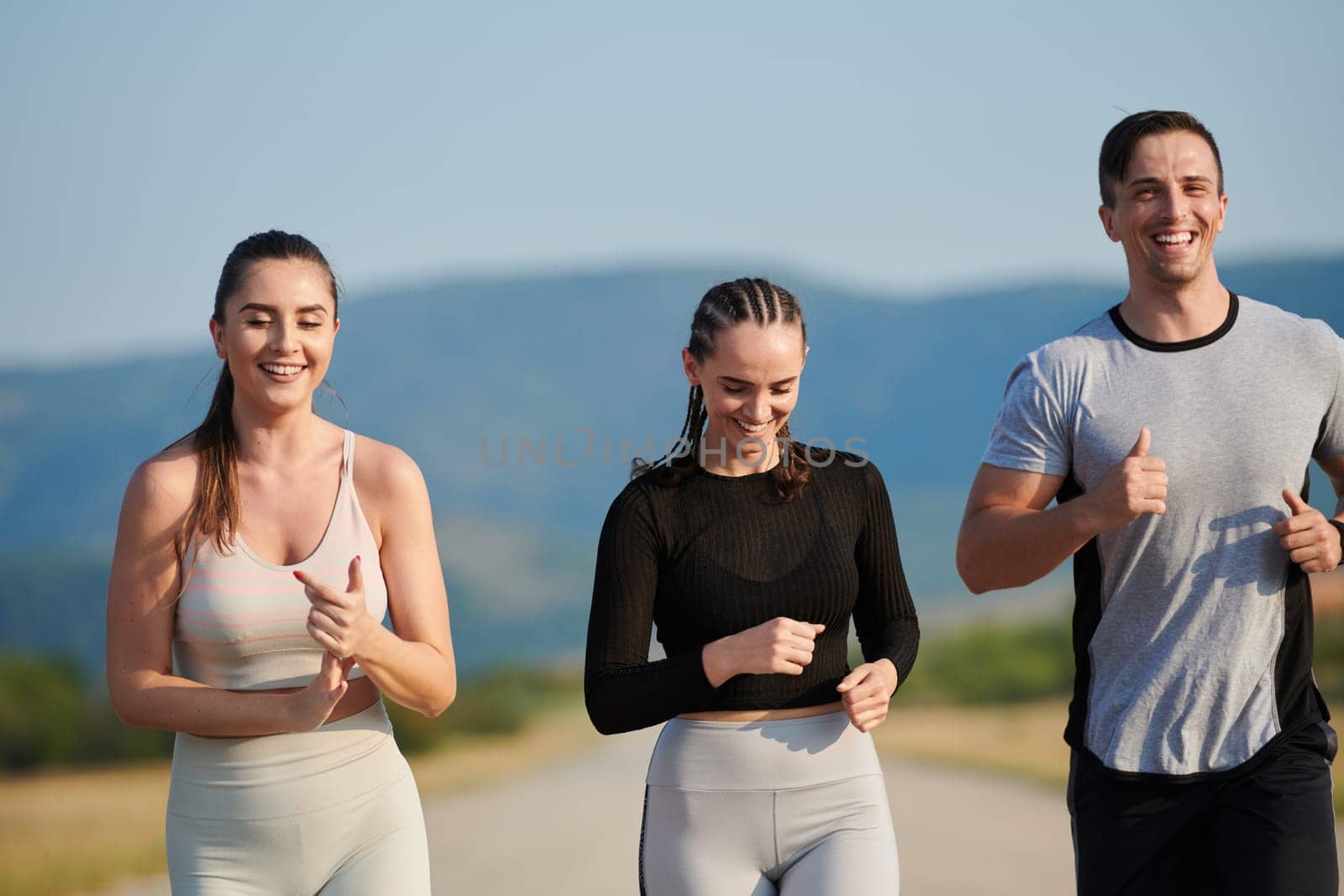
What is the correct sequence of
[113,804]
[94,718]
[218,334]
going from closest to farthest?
[218,334] → [113,804] → [94,718]

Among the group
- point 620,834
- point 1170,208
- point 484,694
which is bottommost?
point 620,834

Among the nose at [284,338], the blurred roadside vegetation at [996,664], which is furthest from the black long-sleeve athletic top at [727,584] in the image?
the blurred roadside vegetation at [996,664]

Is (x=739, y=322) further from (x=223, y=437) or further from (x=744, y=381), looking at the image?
(x=223, y=437)

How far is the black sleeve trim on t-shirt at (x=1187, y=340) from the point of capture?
246 centimetres

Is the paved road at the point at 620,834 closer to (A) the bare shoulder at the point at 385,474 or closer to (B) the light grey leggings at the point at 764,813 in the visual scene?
(B) the light grey leggings at the point at 764,813

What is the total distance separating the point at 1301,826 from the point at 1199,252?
97 centimetres

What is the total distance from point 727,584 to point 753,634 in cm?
16

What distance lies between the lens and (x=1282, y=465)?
240 cm

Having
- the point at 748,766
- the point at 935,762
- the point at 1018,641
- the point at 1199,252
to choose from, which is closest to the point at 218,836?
the point at 748,766

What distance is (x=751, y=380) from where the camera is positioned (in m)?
2.22

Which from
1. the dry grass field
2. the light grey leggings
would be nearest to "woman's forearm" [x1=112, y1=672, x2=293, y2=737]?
the light grey leggings

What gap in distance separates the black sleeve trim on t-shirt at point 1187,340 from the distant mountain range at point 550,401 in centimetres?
875

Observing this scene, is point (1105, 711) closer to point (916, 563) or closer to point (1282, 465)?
point (1282, 465)

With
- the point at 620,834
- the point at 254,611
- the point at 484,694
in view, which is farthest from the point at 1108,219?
the point at 484,694
